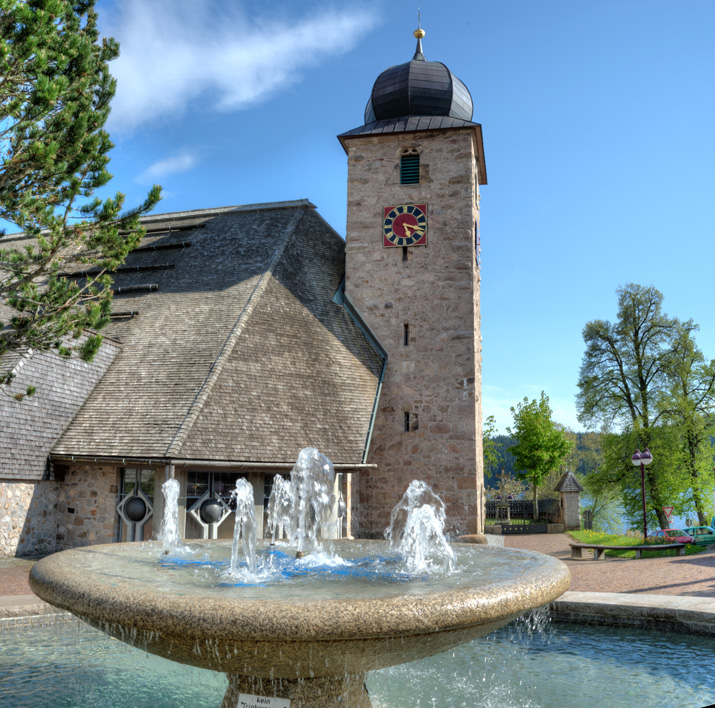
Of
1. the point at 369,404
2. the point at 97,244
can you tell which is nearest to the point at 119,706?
the point at 97,244

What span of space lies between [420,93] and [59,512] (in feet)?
51.3

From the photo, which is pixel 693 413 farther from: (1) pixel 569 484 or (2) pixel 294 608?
(2) pixel 294 608

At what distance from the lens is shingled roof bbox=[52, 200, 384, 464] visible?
14.2 meters

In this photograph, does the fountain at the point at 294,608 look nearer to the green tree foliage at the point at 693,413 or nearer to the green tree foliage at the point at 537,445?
the green tree foliage at the point at 693,413

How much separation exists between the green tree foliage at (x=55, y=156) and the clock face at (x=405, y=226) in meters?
10.1

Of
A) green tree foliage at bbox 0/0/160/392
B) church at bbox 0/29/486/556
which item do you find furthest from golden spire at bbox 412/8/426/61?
green tree foliage at bbox 0/0/160/392

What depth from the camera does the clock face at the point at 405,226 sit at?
63.4ft

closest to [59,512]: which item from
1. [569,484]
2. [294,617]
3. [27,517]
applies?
[27,517]

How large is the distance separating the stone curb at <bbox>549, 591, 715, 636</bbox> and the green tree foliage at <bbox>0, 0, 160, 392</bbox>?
779cm

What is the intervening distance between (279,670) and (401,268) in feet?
52.3

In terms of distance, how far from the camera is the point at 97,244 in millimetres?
10008

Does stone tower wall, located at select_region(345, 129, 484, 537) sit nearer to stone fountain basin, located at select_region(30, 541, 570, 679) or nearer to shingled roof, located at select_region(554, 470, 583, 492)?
shingled roof, located at select_region(554, 470, 583, 492)

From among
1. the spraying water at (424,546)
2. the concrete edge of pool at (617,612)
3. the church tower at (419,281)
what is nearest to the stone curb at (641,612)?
the concrete edge of pool at (617,612)

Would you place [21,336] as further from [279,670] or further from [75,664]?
[279,670]
